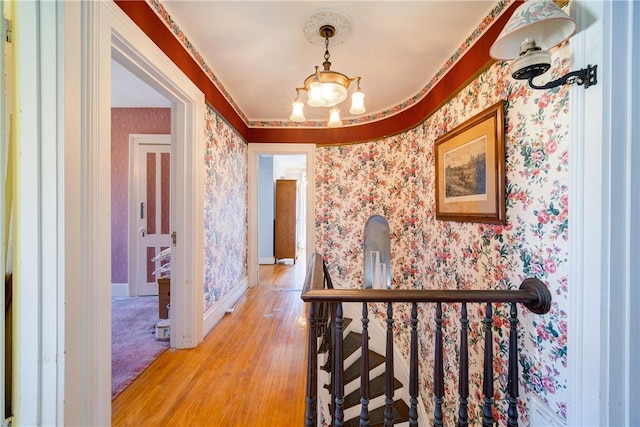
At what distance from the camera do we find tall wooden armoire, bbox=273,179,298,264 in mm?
5852

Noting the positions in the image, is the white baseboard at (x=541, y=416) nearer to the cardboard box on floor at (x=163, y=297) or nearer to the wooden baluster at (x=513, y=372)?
the wooden baluster at (x=513, y=372)

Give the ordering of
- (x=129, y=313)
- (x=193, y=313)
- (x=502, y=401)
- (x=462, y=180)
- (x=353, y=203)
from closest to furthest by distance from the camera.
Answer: (x=502, y=401)
(x=462, y=180)
(x=193, y=313)
(x=129, y=313)
(x=353, y=203)

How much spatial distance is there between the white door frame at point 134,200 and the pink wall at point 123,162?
0.05 metres

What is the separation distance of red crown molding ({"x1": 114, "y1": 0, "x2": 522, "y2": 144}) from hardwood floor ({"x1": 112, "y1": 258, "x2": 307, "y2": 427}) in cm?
214

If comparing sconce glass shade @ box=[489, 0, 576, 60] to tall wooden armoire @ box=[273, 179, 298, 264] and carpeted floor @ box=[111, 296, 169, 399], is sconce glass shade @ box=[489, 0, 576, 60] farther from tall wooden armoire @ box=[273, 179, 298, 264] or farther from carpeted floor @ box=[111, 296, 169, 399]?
tall wooden armoire @ box=[273, 179, 298, 264]

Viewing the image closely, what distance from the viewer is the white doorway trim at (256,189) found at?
11.6 ft

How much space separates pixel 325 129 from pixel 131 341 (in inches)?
122

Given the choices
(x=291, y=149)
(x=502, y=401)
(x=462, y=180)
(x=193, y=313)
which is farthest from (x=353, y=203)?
(x=502, y=401)

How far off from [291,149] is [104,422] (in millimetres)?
3074

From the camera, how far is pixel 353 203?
3.43 meters

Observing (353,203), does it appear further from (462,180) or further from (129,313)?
(129,313)

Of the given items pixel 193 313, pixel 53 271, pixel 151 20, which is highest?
pixel 151 20

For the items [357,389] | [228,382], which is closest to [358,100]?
[228,382]

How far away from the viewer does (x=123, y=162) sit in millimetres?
3367
